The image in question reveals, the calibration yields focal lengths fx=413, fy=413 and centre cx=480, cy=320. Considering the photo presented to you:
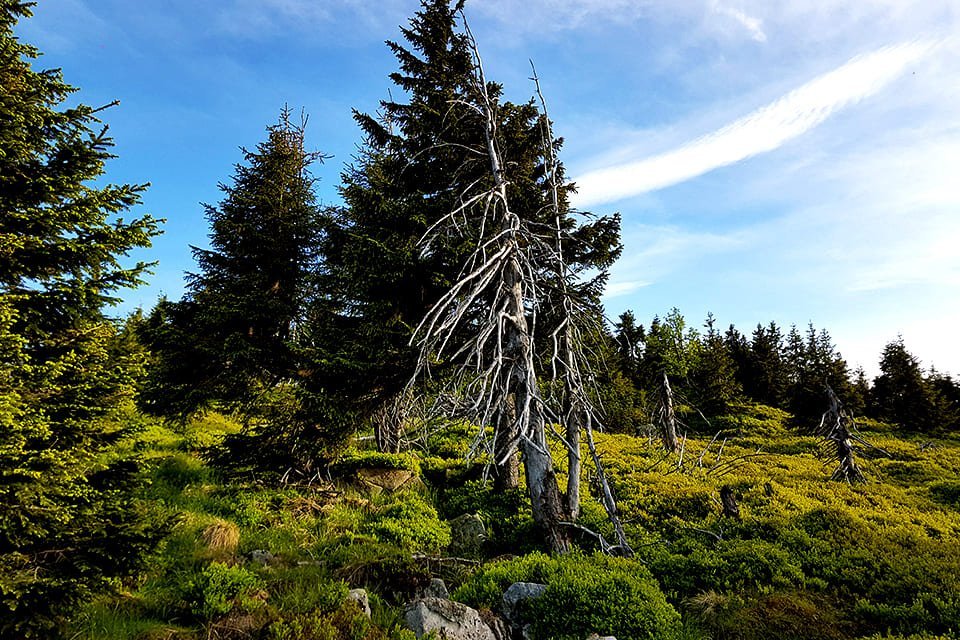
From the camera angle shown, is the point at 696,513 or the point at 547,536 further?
the point at 696,513

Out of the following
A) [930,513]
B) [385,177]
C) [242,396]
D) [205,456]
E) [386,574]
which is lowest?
[930,513]

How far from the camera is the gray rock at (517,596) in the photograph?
6.08 meters

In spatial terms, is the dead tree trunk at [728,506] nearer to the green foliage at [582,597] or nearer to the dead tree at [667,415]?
the green foliage at [582,597]

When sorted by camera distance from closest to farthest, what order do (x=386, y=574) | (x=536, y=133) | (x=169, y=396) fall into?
1. (x=386, y=574)
2. (x=536, y=133)
3. (x=169, y=396)

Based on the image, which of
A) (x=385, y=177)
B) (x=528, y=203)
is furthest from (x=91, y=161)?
(x=528, y=203)

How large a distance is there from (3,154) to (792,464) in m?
26.4

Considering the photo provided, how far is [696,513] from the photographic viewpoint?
11.0 m

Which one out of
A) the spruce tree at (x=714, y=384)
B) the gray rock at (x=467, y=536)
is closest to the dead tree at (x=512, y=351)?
the gray rock at (x=467, y=536)

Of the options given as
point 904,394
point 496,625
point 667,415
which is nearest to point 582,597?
point 496,625

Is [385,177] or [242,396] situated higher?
[385,177]

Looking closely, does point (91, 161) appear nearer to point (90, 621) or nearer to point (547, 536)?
point (90, 621)

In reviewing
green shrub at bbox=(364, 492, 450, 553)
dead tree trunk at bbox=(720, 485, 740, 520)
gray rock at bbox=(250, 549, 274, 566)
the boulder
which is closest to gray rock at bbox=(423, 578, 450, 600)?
green shrub at bbox=(364, 492, 450, 553)

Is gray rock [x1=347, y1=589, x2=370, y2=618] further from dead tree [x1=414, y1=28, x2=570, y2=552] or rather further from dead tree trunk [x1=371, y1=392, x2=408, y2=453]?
dead tree trunk [x1=371, y1=392, x2=408, y2=453]

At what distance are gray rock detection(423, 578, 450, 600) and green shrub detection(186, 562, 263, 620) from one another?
252cm
